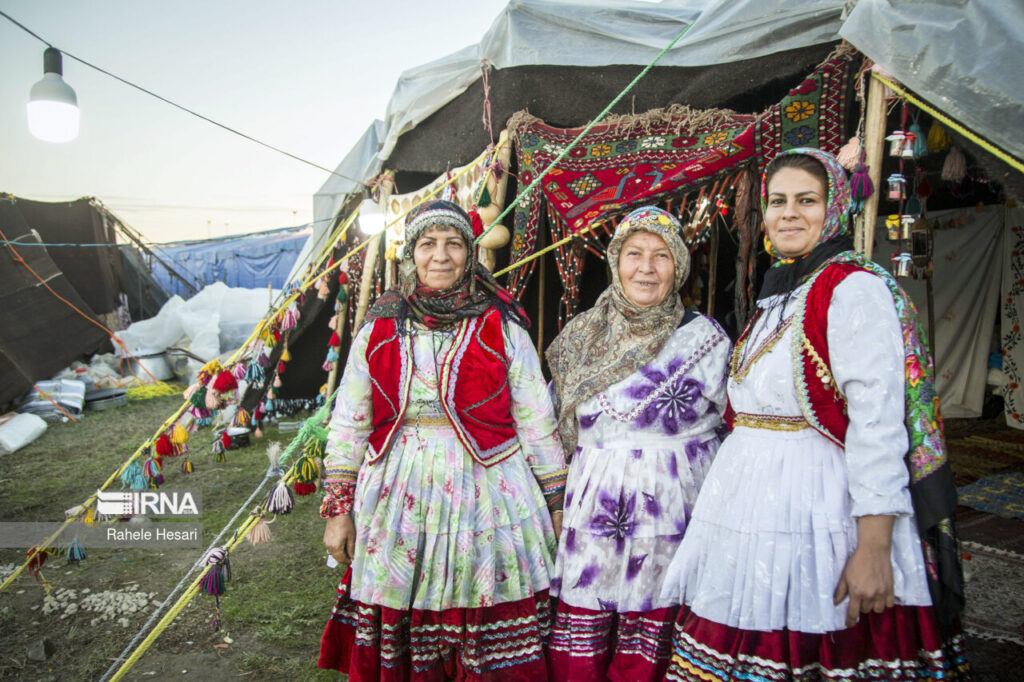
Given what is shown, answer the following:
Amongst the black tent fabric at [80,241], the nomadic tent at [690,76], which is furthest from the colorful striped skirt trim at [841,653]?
the black tent fabric at [80,241]

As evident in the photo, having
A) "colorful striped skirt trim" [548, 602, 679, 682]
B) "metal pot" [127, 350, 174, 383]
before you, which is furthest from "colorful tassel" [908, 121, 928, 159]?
"metal pot" [127, 350, 174, 383]

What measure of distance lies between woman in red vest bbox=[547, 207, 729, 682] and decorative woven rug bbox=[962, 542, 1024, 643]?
63.8 inches

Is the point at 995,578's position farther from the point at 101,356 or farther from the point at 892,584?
the point at 101,356

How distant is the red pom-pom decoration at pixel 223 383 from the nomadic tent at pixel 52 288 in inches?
234

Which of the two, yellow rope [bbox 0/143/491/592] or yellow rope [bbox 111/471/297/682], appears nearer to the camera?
yellow rope [bbox 111/471/297/682]

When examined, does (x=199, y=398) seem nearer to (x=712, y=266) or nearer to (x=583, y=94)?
(x=583, y=94)

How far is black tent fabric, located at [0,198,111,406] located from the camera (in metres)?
7.71

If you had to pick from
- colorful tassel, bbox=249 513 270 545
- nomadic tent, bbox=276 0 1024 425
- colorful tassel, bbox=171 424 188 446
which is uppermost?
nomadic tent, bbox=276 0 1024 425

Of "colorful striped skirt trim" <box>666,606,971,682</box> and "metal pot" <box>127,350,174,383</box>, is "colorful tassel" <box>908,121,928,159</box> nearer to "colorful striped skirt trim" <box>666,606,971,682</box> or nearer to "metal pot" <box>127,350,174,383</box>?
"colorful striped skirt trim" <box>666,606,971,682</box>

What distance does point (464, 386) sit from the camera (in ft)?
6.41

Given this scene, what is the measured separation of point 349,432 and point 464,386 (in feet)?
1.41

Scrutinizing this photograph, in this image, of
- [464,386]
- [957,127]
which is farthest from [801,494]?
[957,127]

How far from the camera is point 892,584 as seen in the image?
4.52 feet

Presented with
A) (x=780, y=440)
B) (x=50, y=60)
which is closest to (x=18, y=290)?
(x=50, y=60)
